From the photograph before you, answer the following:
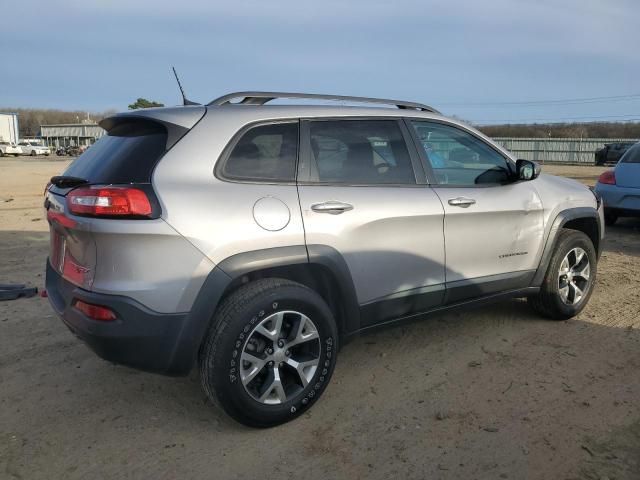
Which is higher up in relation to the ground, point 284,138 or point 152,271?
point 284,138

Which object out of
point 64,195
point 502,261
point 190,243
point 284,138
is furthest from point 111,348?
point 502,261

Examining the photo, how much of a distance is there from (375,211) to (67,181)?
1.78 m

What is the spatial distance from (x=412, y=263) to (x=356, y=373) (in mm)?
861

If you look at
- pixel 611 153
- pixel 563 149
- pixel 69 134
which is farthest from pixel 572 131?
pixel 69 134

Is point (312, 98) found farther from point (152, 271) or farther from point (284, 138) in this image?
point (152, 271)

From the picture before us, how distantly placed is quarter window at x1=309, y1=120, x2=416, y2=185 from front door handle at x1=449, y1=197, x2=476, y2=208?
12.6 inches

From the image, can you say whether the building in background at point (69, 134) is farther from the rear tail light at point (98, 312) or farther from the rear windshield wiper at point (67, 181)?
the rear tail light at point (98, 312)

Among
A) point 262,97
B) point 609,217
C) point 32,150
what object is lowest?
point 609,217

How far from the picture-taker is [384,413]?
3.23 m

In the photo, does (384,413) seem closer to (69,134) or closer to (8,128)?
(8,128)

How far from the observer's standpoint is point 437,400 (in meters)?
3.37

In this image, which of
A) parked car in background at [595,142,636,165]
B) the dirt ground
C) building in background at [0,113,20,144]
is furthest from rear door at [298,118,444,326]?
building in background at [0,113,20,144]

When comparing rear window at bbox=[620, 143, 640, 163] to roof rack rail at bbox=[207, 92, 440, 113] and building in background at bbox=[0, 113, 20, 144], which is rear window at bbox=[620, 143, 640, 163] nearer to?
roof rack rail at bbox=[207, 92, 440, 113]

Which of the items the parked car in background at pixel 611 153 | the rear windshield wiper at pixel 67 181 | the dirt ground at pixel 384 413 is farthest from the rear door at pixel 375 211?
the parked car in background at pixel 611 153
